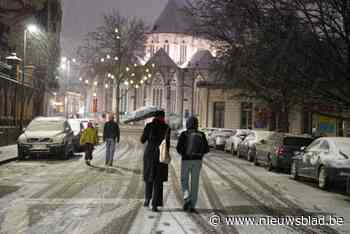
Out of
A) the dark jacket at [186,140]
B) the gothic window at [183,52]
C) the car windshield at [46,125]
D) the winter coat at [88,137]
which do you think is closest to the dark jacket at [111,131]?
the winter coat at [88,137]

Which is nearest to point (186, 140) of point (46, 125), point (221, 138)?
point (46, 125)

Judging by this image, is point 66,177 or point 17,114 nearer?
point 66,177

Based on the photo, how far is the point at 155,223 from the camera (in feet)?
30.5

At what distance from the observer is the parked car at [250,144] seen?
25.8 meters

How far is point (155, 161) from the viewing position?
35.3ft

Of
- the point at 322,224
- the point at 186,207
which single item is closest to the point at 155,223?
the point at 186,207

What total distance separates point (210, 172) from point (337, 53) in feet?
22.3

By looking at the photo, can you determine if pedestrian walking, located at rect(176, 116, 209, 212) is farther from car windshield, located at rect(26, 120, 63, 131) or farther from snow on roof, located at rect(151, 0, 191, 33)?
snow on roof, located at rect(151, 0, 191, 33)

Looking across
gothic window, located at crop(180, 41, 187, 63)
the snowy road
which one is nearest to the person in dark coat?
the snowy road

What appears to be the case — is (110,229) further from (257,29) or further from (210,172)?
(257,29)

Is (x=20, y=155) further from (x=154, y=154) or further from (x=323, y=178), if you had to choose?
(x=154, y=154)

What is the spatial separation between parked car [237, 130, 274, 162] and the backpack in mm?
14207

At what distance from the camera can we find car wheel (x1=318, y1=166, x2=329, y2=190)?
15854 mm

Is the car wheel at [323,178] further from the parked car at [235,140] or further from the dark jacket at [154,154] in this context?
the parked car at [235,140]
